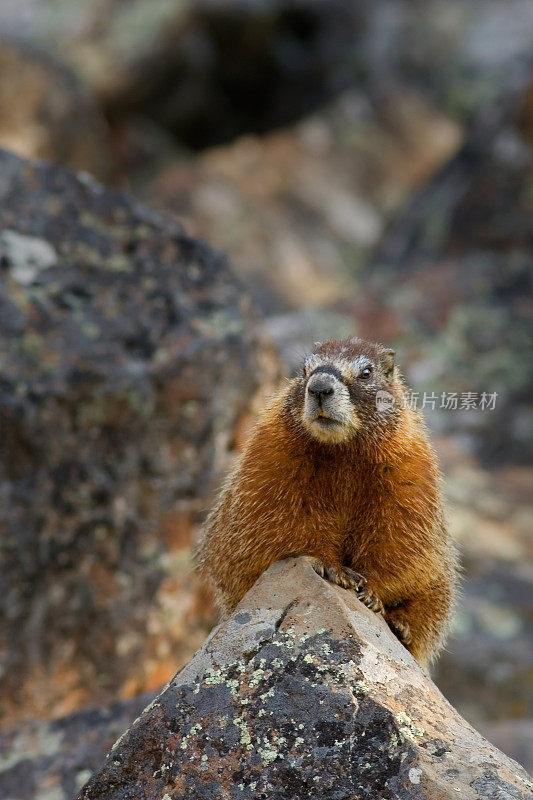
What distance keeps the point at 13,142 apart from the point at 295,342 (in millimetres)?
5596

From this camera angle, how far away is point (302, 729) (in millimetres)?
4426

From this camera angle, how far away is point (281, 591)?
516 centimetres

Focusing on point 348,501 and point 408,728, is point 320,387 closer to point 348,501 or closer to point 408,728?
point 348,501

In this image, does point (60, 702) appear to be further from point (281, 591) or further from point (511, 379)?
point (511, 379)

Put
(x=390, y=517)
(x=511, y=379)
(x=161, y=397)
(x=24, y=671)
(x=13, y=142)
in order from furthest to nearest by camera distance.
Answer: (x=13, y=142) < (x=511, y=379) < (x=161, y=397) < (x=24, y=671) < (x=390, y=517)

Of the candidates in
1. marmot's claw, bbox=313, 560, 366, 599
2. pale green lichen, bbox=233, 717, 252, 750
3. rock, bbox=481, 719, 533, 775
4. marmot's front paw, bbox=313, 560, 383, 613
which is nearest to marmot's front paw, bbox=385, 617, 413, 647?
marmot's front paw, bbox=313, 560, 383, 613

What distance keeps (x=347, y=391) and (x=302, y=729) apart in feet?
6.43

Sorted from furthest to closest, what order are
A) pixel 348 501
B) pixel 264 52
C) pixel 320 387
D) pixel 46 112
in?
1. pixel 264 52
2. pixel 46 112
3. pixel 348 501
4. pixel 320 387

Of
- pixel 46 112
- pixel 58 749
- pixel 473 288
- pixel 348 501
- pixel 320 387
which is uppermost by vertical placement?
pixel 46 112

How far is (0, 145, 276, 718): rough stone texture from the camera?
720cm

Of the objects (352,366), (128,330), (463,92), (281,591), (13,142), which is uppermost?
(463,92)

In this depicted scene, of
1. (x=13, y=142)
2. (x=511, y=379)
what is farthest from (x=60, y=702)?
(x=13, y=142)

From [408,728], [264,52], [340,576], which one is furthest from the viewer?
[264,52]

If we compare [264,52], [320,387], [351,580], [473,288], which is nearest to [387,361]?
[320,387]
